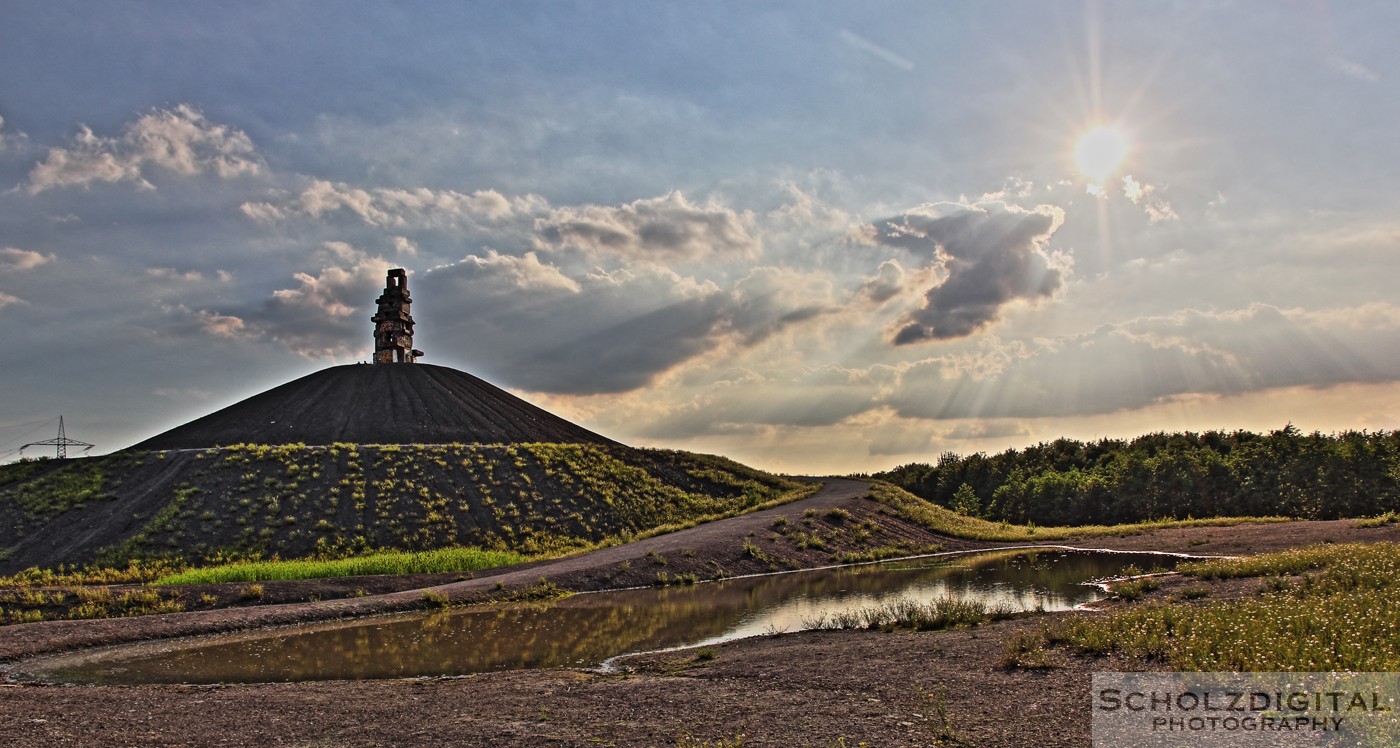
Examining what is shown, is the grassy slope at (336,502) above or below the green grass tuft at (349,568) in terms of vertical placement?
above

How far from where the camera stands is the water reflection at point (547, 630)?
23562 millimetres

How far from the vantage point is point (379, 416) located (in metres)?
89.6

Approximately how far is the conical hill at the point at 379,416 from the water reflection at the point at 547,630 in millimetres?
53746

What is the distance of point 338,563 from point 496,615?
1711cm

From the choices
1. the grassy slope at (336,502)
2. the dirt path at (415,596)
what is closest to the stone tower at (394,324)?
the grassy slope at (336,502)

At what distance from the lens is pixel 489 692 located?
60.2ft

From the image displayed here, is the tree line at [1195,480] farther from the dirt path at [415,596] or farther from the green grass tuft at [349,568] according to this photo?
the green grass tuft at [349,568]

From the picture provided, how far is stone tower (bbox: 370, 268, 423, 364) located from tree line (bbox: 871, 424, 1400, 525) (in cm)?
7148

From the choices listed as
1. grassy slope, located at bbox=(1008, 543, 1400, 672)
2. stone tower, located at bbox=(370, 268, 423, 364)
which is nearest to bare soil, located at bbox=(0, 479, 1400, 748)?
grassy slope, located at bbox=(1008, 543, 1400, 672)

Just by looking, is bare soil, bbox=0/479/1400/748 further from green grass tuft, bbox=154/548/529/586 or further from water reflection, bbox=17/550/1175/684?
green grass tuft, bbox=154/548/529/586

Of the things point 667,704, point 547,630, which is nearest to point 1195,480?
point 547,630

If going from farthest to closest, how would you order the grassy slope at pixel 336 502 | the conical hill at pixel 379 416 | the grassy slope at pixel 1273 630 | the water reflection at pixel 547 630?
the conical hill at pixel 379 416 → the grassy slope at pixel 336 502 → the water reflection at pixel 547 630 → the grassy slope at pixel 1273 630

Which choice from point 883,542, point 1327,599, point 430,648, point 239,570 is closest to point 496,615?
point 430,648

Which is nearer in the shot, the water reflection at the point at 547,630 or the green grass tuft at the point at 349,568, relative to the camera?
the water reflection at the point at 547,630
